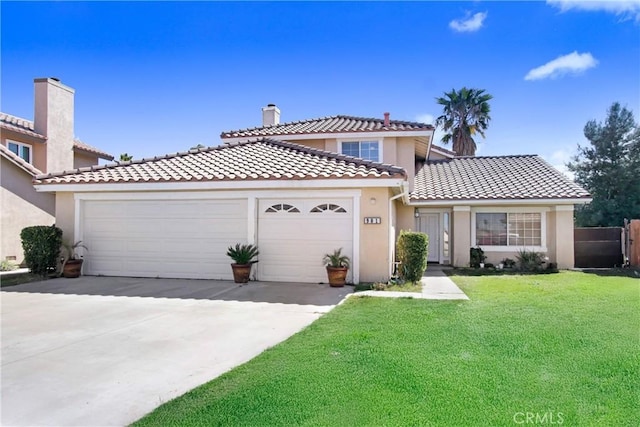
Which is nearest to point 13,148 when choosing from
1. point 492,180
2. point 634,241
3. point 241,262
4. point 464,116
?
point 241,262

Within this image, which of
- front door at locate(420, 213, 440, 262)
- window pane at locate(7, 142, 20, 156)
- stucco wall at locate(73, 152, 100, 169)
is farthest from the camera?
stucco wall at locate(73, 152, 100, 169)

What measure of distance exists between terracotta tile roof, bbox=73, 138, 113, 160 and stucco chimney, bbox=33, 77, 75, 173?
1.41 meters

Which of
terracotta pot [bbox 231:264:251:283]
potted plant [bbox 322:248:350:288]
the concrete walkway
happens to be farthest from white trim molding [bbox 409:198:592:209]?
terracotta pot [bbox 231:264:251:283]

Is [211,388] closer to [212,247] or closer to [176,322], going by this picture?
[176,322]

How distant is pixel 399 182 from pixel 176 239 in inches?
281

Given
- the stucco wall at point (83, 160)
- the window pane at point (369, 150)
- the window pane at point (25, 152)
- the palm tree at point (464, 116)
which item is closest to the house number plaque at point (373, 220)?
the window pane at point (369, 150)

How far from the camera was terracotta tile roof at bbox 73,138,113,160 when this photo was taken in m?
22.3

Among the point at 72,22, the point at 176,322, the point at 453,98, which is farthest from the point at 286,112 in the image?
the point at 176,322

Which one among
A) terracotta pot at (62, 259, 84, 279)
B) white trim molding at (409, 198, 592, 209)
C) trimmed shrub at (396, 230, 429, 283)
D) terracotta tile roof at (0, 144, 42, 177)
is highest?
terracotta tile roof at (0, 144, 42, 177)

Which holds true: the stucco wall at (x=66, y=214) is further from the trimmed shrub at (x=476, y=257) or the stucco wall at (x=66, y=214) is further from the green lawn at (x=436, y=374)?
the trimmed shrub at (x=476, y=257)

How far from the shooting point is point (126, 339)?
245 inches

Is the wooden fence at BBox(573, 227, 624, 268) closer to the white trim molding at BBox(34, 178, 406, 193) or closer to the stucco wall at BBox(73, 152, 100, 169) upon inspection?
the white trim molding at BBox(34, 178, 406, 193)

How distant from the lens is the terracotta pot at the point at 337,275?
35.3 ft

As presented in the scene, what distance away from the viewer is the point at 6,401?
4.07 meters
